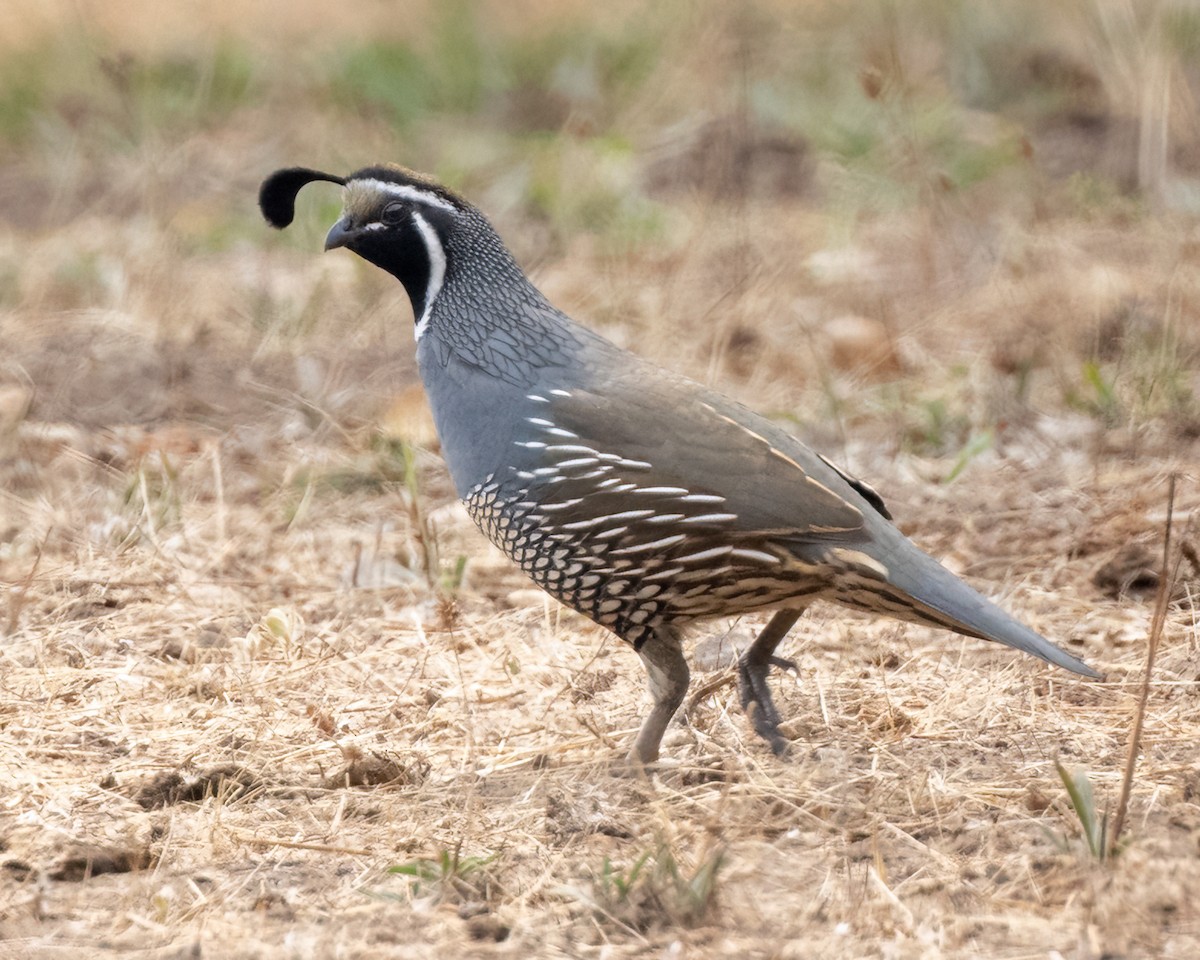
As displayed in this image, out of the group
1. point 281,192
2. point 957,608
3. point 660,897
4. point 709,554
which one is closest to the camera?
point 660,897

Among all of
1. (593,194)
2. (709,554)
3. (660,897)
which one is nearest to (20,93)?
(593,194)

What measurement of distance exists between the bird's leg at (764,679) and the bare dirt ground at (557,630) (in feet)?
0.22

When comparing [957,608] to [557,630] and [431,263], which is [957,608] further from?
[431,263]

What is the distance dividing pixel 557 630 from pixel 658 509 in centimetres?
124

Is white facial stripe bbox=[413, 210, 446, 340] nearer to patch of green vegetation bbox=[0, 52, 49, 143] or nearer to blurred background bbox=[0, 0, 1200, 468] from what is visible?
blurred background bbox=[0, 0, 1200, 468]

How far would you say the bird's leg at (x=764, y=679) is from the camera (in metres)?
3.87

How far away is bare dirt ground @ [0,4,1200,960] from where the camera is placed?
10.0 ft

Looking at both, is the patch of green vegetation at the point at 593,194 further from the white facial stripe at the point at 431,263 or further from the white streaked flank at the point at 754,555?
the white streaked flank at the point at 754,555

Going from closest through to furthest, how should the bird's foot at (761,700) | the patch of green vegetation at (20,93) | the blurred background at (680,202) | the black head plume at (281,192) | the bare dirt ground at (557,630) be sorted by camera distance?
the bare dirt ground at (557,630)
the bird's foot at (761,700)
the black head plume at (281,192)
the blurred background at (680,202)
the patch of green vegetation at (20,93)

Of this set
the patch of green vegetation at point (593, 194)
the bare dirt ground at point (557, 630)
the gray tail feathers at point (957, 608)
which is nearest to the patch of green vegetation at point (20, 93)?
the bare dirt ground at point (557, 630)

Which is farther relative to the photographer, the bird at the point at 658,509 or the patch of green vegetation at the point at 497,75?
the patch of green vegetation at the point at 497,75

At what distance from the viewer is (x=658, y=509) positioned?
12.2ft

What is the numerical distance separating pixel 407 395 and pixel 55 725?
98.7 inches

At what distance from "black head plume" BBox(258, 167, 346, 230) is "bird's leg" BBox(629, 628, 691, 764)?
1699 millimetres
